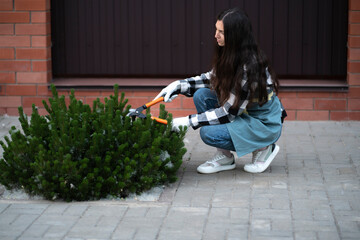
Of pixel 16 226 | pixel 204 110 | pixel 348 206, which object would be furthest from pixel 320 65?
pixel 16 226

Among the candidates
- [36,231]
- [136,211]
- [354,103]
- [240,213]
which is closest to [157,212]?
[136,211]

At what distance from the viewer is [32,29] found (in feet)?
A: 24.0

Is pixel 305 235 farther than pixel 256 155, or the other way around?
pixel 256 155

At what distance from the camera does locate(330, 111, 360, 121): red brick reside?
722 cm

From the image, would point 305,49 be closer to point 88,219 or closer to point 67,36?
point 67,36

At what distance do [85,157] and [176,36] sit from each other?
10.7 ft

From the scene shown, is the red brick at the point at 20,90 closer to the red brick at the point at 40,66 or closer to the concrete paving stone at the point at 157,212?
the red brick at the point at 40,66

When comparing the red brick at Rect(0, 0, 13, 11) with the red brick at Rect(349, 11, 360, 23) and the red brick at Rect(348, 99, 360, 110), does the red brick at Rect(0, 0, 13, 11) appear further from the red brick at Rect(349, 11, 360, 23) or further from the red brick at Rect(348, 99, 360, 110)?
the red brick at Rect(348, 99, 360, 110)

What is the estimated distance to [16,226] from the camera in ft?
13.3

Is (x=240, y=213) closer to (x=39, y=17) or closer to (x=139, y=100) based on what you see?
(x=139, y=100)

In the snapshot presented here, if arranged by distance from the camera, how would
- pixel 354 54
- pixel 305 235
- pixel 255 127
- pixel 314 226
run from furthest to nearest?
1. pixel 354 54
2. pixel 255 127
3. pixel 314 226
4. pixel 305 235

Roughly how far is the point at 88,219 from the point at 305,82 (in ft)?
12.8

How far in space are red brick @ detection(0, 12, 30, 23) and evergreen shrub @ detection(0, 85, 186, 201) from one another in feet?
9.20

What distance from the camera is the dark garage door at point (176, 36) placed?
290 inches
